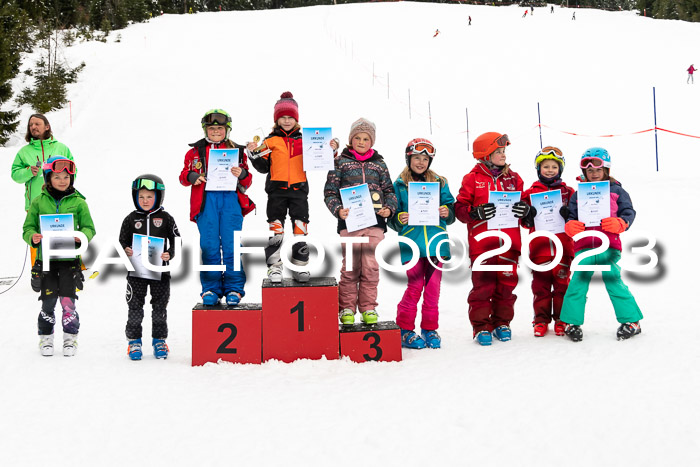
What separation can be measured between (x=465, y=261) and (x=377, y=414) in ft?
14.9

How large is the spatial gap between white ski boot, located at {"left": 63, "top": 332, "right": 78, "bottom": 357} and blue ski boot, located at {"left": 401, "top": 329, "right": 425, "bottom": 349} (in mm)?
2529

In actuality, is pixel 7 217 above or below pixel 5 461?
above

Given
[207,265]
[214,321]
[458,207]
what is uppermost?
[458,207]

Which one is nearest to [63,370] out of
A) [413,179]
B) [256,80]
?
[413,179]

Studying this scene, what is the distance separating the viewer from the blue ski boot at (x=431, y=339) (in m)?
4.40

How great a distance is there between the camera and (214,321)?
3.95 meters

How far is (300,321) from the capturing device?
13.0 ft

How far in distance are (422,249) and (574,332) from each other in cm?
133

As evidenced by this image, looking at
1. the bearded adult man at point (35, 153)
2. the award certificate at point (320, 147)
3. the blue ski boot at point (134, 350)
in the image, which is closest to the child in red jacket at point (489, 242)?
the award certificate at point (320, 147)

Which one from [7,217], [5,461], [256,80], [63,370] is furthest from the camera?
[256,80]

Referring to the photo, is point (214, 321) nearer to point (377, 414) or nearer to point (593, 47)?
point (377, 414)

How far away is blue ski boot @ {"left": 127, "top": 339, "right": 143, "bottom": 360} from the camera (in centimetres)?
409

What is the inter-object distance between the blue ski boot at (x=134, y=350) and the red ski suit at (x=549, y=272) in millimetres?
3153

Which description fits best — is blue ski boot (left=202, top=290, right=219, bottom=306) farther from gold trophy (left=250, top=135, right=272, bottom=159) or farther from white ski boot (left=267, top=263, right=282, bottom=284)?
gold trophy (left=250, top=135, right=272, bottom=159)
